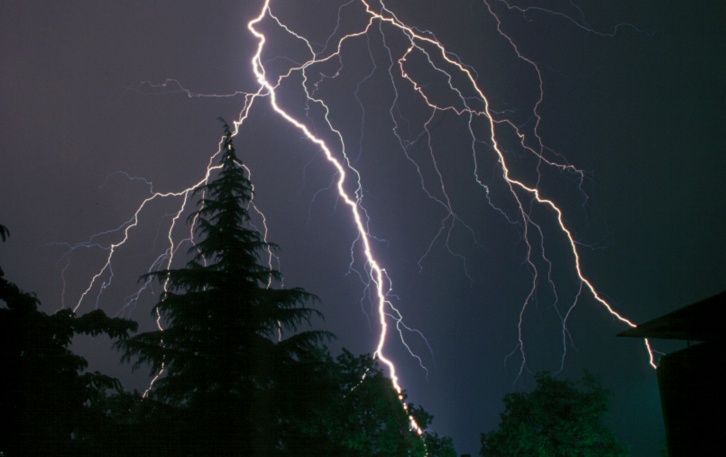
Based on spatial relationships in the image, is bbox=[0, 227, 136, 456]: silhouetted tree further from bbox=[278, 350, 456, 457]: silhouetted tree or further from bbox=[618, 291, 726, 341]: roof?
bbox=[278, 350, 456, 457]: silhouetted tree

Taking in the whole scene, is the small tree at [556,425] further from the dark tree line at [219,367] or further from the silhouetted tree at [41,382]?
the silhouetted tree at [41,382]

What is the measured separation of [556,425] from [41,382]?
527 inches

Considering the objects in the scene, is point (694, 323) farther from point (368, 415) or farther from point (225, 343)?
point (368, 415)

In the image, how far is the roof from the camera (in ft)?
19.2

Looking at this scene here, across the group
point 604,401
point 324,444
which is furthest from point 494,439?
point 324,444

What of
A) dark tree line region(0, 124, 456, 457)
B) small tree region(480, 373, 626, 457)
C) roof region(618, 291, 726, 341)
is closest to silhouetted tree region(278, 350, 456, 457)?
small tree region(480, 373, 626, 457)

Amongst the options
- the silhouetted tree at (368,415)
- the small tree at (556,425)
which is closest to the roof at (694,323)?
the silhouetted tree at (368,415)

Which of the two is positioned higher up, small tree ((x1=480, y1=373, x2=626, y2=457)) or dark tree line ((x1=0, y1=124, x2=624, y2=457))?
small tree ((x1=480, y1=373, x2=626, y2=457))

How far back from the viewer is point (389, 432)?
515 inches

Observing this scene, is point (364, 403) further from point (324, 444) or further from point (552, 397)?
point (324, 444)

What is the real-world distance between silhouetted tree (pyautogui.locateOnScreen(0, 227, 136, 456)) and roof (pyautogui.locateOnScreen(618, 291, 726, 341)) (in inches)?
219

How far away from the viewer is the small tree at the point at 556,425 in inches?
582

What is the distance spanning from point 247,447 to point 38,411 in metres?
2.39

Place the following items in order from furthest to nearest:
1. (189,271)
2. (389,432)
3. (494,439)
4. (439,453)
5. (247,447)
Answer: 1. (494,439)
2. (439,453)
3. (389,432)
4. (189,271)
5. (247,447)
